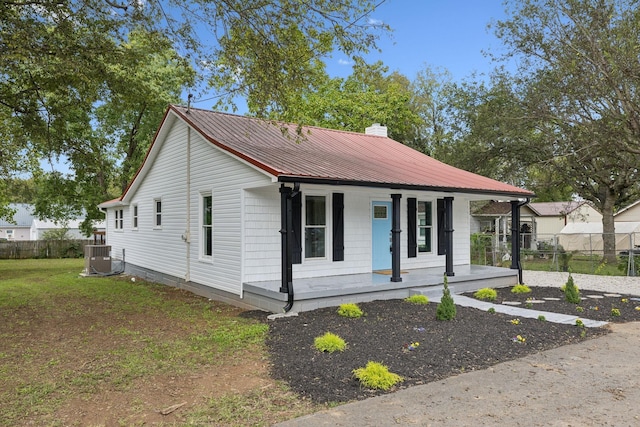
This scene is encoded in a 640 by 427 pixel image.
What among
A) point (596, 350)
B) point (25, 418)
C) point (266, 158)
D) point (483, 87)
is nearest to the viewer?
point (25, 418)

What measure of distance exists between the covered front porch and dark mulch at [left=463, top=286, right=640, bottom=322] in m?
0.46

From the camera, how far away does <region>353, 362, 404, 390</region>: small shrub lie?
4488mm

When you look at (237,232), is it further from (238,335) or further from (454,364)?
(454,364)

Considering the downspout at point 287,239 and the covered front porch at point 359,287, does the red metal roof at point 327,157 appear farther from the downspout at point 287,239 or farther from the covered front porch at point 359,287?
the covered front porch at point 359,287

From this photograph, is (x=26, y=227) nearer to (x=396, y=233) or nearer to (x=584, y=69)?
(x=396, y=233)

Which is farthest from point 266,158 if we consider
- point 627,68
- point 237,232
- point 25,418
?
point 627,68

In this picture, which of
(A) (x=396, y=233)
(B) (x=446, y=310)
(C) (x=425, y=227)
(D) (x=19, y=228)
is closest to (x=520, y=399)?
(B) (x=446, y=310)

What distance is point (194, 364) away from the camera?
5328 millimetres

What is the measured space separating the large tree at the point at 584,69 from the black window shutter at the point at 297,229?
26.4 ft

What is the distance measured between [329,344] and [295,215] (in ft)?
14.6

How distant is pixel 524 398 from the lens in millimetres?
4277

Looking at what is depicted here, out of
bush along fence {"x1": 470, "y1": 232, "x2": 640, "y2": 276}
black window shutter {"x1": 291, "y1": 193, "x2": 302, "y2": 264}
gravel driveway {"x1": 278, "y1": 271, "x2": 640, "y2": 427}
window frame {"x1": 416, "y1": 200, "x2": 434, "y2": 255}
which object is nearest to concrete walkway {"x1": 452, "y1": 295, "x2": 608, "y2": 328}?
gravel driveway {"x1": 278, "y1": 271, "x2": 640, "y2": 427}

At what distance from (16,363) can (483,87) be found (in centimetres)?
1989

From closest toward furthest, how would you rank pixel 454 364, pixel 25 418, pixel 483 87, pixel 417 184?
pixel 25 418 → pixel 454 364 → pixel 417 184 → pixel 483 87
